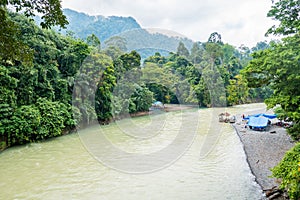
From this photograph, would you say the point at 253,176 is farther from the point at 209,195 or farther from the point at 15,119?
the point at 15,119

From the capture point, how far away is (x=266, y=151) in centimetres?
958

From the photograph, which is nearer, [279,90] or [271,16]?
[279,90]

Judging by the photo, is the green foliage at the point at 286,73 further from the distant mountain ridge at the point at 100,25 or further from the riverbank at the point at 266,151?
the distant mountain ridge at the point at 100,25

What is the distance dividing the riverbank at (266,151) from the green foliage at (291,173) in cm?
46

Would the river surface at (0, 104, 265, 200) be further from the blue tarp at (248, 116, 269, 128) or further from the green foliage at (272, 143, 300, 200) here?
the blue tarp at (248, 116, 269, 128)

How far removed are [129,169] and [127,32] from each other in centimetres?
2311

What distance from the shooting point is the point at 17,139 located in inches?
422

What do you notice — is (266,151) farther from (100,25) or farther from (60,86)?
(100,25)

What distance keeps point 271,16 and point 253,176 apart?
21.0 feet

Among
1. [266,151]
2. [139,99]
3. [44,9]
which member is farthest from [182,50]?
[44,9]

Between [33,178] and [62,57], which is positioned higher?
[62,57]

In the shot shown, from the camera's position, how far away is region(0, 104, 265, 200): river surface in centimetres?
625

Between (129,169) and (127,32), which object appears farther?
(127,32)

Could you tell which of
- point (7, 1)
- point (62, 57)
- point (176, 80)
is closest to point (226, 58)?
point (176, 80)
